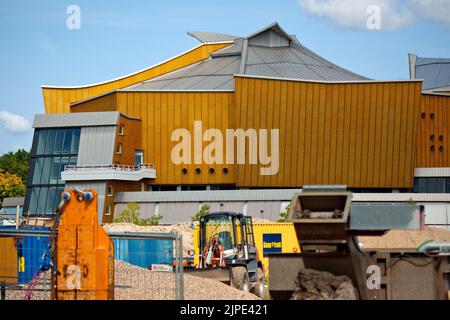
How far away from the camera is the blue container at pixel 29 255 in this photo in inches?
959

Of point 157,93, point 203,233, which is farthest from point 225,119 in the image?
point 203,233

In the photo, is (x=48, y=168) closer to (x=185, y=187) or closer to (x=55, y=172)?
(x=55, y=172)

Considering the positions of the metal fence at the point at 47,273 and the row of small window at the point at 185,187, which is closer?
the metal fence at the point at 47,273

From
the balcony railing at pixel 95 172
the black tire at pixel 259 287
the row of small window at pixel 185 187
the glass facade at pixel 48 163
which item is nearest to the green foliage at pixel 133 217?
the balcony railing at pixel 95 172

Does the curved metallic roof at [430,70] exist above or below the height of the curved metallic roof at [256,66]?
above

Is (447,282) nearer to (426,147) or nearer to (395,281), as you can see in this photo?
(395,281)

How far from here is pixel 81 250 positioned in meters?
17.3

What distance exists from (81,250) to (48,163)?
6220 centimetres

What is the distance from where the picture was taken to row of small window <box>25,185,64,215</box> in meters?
76.5

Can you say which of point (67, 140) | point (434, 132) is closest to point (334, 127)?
point (434, 132)

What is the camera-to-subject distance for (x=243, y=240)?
1230 inches

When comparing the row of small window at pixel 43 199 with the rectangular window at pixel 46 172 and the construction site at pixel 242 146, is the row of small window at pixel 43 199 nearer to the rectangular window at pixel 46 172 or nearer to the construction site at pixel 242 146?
the construction site at pixel 242 146

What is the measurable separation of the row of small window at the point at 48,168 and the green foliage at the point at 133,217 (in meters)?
6.32
